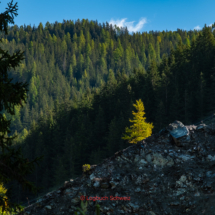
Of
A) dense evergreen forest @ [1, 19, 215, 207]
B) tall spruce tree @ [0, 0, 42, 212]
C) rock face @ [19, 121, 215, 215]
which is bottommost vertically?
rock face @ [19, 121, 215, 215]

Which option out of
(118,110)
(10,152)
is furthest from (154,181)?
(118,110)

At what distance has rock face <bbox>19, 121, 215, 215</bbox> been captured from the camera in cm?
955

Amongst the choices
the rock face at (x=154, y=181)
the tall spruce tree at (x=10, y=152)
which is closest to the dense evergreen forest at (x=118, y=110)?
the rock face at (x=154, y=181)

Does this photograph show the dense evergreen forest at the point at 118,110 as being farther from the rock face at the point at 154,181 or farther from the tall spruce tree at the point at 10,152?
the tall spruce tree at the point at 10,152

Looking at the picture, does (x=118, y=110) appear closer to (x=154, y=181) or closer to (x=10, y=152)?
(x=154, y=181)

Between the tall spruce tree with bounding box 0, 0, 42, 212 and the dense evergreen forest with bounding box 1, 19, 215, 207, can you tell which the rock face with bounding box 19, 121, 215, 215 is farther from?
the dense evergreen forest with bounding box 1, 19, 215, 207

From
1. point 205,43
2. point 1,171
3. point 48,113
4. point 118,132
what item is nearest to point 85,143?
point 118,132

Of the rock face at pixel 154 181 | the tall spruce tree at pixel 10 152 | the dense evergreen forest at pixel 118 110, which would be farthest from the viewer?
the dense evergreen forest at pixel 118 110

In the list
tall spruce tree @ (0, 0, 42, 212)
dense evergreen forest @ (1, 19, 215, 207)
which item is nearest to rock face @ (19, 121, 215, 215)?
tall spruce tree @ (0, 0, 42, 212)

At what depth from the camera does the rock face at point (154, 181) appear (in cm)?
955

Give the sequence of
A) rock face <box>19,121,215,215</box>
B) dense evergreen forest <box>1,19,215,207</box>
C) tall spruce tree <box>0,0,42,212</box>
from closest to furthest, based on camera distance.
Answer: tall spruce tree <box>0,0,42,212</box>, rock face <box>19,121,215,215</box>, dense evergreen forest <box>1,19,215,207</box>

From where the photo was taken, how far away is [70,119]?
66500 millimetres

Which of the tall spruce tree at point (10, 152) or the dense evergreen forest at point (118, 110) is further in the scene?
the dense evergreen forest at point (118, 110)

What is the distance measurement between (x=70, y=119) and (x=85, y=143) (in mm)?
15348
